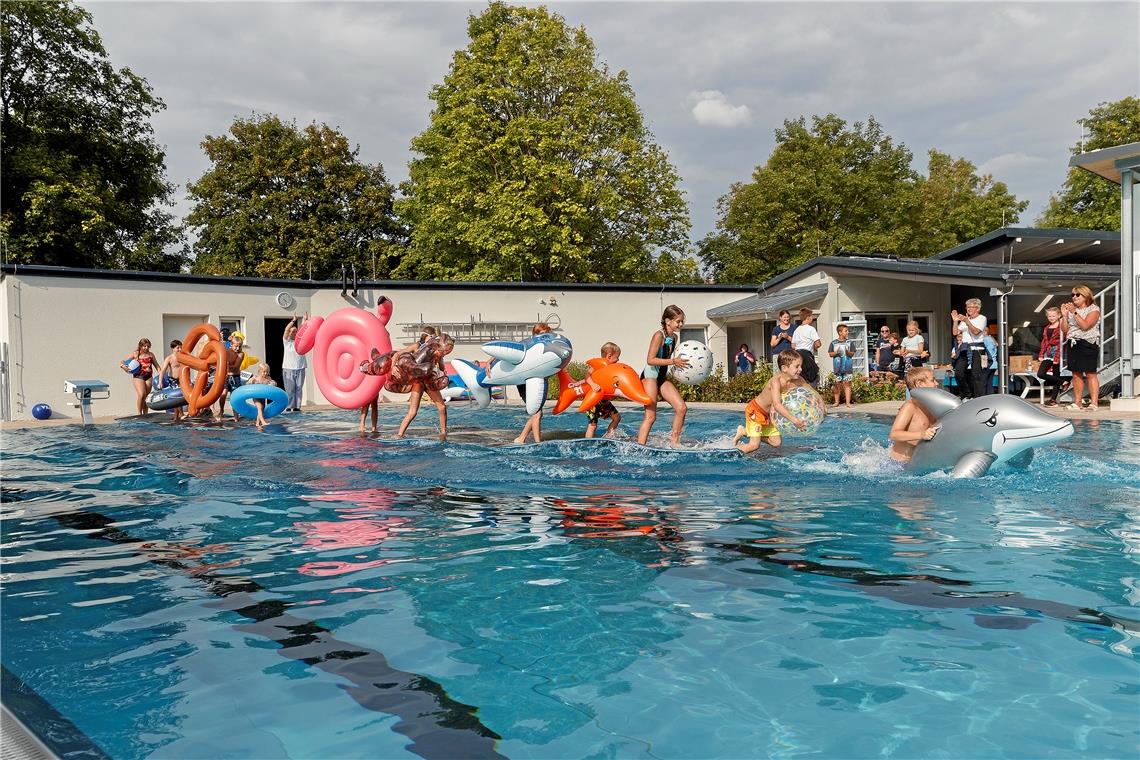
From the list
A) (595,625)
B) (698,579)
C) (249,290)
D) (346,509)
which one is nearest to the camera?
(595,625)

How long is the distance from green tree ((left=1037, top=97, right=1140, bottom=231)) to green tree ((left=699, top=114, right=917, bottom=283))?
7177 mm

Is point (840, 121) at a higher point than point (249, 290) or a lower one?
higher

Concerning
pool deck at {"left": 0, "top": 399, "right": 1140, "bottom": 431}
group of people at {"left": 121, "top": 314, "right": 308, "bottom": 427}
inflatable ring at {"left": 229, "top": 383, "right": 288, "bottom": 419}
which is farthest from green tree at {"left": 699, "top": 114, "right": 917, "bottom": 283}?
inflatable ring at {"left": 229, "top": 383, "right": 288, "bottom": 419}

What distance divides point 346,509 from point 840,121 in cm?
4028

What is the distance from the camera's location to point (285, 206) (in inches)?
1403

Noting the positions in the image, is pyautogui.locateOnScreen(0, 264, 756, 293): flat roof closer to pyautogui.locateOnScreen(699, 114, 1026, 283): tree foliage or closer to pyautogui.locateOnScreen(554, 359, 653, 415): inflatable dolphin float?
pyautogui.locateOnScreen(554, 359, 653, 415): inflatable dolphin float

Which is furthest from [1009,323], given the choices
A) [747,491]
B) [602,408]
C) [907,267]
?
[747,491]

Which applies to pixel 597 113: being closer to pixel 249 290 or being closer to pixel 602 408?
pixel 249 290

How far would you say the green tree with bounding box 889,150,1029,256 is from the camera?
40.4 meters

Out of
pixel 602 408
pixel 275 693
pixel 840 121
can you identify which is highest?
pixel 840 121

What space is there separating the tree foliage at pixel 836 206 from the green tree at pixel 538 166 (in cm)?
902

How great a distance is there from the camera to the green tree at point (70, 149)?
1091 inches

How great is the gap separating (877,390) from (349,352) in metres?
11.3

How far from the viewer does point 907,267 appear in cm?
1870
